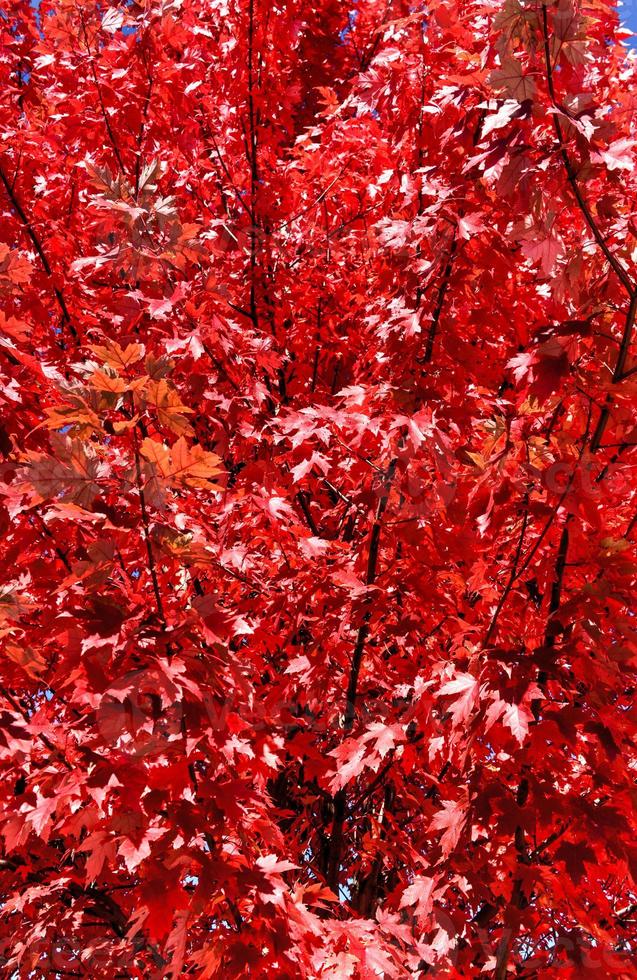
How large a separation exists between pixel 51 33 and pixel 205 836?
413 centimetres

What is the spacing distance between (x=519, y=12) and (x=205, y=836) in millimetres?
2472

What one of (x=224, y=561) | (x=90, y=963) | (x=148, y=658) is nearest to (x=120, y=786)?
(x=148, y=658)

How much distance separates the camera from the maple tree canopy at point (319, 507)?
1.98 metres

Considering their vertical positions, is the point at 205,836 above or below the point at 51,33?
below

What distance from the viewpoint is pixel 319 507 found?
16.3ft

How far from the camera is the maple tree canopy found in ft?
6.50

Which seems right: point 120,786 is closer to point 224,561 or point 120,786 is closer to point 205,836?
point 205,836

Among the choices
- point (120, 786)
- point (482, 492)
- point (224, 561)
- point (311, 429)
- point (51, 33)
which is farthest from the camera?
point (51, 33)

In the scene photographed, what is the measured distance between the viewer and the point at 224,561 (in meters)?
2.71

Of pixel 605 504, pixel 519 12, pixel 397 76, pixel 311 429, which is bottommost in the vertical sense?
pixel 605 504

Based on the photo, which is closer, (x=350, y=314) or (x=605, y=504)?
(x=605, y=504)

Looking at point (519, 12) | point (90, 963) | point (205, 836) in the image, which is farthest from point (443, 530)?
point (90, 963)

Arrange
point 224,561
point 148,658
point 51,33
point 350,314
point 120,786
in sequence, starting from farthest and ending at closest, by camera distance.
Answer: point 350,314 → point 51,33 → point 224,561 → point 120,786 → point 148,658

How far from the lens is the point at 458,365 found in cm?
305
